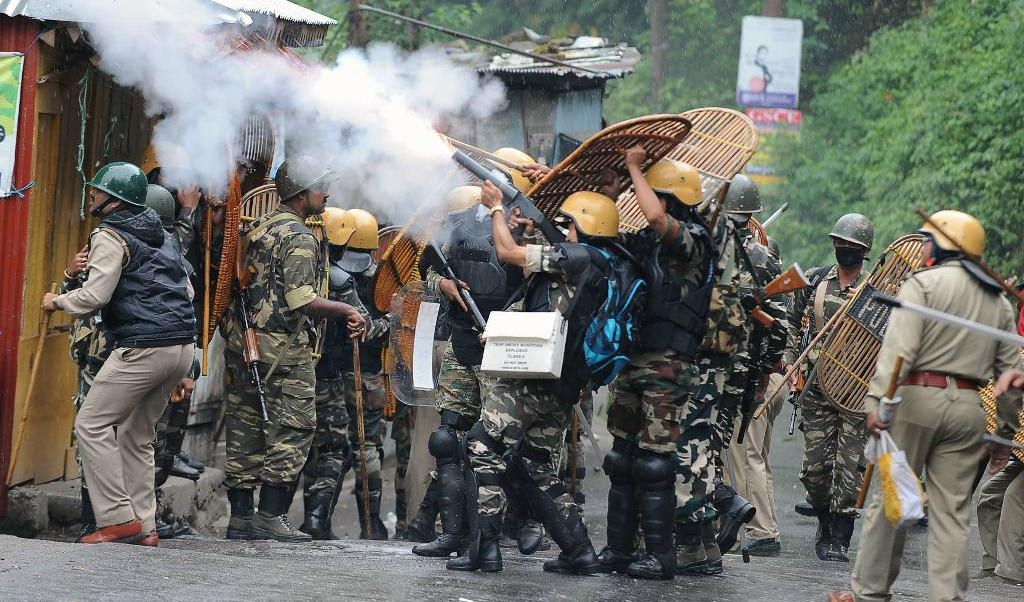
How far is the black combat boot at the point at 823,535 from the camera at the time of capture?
9.46 m

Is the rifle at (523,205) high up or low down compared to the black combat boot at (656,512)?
up

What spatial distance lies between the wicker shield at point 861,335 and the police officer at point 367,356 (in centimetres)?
306

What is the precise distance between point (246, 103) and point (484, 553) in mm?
3402

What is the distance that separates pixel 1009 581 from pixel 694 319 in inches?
110

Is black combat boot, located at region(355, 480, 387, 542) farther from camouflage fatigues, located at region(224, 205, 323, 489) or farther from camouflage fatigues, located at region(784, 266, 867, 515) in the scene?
camouflage fatigues, located at region(784, 266, 867, 515)

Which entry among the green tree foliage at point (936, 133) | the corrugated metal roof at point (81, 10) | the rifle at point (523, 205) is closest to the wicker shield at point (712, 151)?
the rifle at point (523, 205)

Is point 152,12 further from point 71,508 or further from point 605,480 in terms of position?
point 605,480

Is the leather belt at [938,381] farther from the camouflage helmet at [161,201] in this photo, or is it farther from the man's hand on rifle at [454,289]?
the camouflage helmet at [161,201]

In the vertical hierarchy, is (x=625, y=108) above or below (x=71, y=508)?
above

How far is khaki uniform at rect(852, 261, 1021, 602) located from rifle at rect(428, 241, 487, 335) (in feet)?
7.88

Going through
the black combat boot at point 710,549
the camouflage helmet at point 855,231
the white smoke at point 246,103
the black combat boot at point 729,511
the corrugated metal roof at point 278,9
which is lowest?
the black combat boot at point 710,549

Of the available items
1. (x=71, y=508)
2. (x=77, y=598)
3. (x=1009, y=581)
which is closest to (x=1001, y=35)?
(x=1009, y=581)

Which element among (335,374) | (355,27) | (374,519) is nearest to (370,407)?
(335,374)

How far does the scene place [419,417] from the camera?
9.91m
